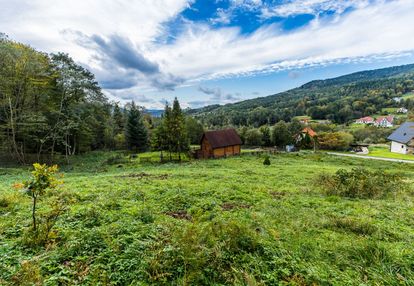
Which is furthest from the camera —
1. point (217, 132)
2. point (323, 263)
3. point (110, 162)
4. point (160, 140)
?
point (217, 132)

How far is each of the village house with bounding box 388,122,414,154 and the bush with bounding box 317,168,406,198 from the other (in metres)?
41.6

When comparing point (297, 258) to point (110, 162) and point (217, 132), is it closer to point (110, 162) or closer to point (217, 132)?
point (110, 162)

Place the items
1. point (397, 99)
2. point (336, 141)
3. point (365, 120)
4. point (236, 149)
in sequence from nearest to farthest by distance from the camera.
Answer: point (236, 149) → point (336, 141) → point (365, 120) → point (397, 99)

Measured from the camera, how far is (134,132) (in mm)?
39344

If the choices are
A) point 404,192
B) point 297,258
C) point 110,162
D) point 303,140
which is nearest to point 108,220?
point 297,258

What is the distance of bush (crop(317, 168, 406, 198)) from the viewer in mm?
9906

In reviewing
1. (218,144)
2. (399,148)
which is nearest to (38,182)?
(218,144)

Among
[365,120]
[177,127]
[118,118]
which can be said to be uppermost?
[118,118]

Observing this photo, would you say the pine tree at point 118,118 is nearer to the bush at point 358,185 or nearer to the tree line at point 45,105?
the tree line at point 45,105

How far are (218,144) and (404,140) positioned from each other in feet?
130

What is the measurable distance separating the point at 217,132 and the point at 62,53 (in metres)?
23.0

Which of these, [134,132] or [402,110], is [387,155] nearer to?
[134,132]

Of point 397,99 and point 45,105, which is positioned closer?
point 45,105

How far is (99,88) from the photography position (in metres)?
27.4
